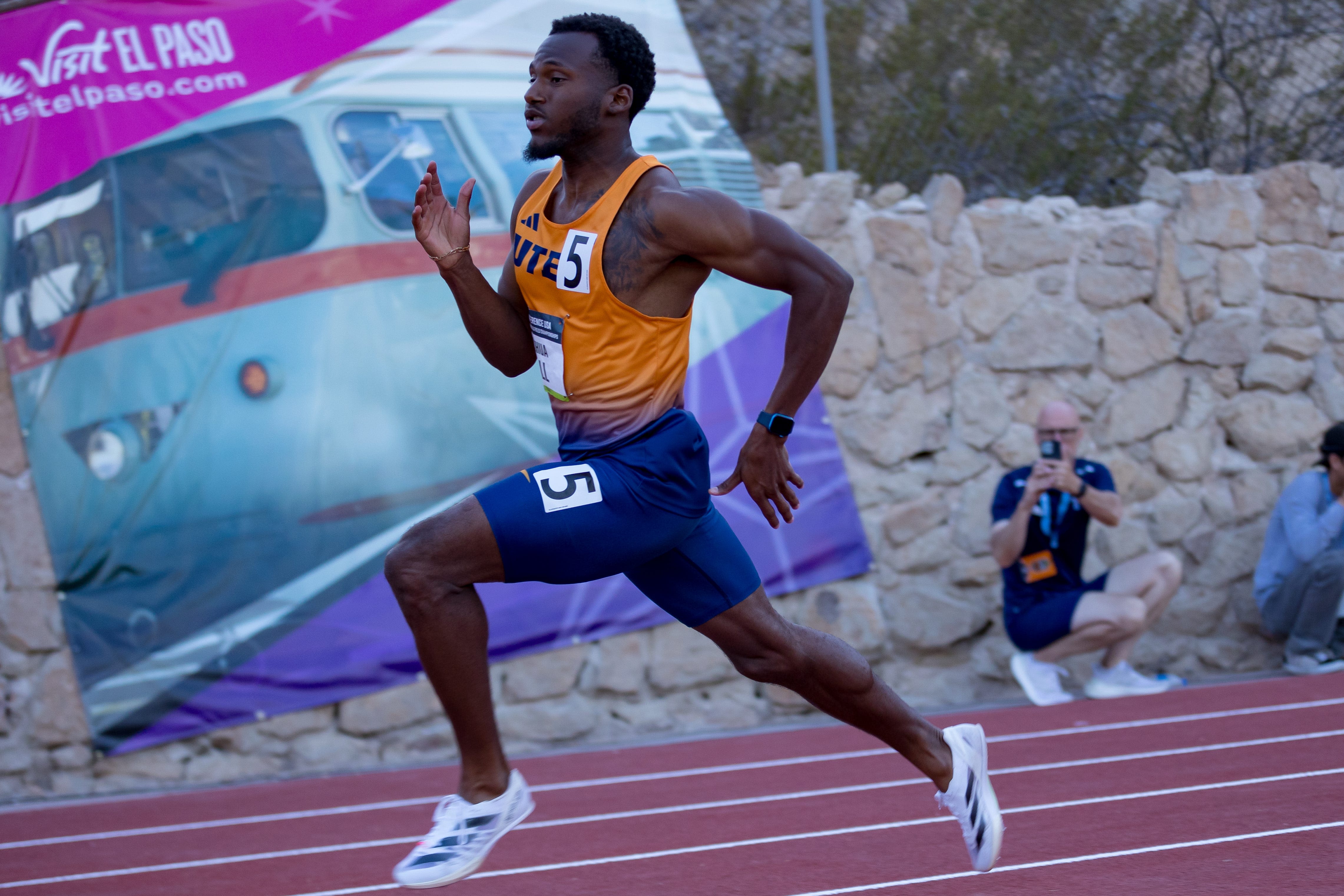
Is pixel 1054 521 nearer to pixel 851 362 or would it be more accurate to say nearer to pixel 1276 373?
pixel 851 362

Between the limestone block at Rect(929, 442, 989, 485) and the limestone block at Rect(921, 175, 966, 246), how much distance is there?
1.07 m

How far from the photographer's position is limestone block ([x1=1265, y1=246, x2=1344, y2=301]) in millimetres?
6805

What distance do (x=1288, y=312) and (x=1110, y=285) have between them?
1005 mm

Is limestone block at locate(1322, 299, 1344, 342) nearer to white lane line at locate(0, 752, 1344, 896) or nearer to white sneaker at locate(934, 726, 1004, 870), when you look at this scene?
white lane line at locate(0, 752, 1344, 896)

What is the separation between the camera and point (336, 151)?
18.3 ft

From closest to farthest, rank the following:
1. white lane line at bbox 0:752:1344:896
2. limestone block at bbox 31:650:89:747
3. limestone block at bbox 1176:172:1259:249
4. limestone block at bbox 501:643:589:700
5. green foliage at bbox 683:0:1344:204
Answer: white lane line at bbox 0:752:1344:896 → limestone block at bbox 31:650:89:747 → limestone block at bbox 501:643:589:700 → limestone block at bbox 1176:172:1259:249 → green foliage at bbox 683:0:1344:204

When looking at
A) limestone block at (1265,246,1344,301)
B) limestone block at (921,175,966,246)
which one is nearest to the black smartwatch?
limestone block at (921,175,966,246)

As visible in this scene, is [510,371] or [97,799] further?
[97,799]

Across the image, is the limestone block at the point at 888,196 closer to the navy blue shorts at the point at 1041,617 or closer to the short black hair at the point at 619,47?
the navy blue shorts at the point at 1041,617

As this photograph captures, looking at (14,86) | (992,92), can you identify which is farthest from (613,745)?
(992,92)

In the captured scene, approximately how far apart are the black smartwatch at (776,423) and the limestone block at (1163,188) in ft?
16.2

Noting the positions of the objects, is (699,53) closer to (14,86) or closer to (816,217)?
(816,217)

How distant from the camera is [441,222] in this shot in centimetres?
281

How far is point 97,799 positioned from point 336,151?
289 centimetres
